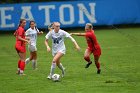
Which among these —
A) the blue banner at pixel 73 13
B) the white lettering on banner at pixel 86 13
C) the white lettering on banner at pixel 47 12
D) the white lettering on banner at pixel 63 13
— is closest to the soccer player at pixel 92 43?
the blue banner at pixel 73 13

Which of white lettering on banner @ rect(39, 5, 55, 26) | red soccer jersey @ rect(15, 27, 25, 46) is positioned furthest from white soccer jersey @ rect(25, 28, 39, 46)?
white lettering on banner @ rect(39, 5, 55, 26)

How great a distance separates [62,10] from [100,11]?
9.89 feet

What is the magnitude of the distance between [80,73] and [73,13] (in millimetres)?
20162

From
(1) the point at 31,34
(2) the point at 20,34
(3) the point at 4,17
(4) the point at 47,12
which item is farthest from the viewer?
(4) the point at 47,12

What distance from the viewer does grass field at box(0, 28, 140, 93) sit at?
1623 cm

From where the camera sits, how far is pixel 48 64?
2317 centimetres

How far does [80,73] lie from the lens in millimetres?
19922

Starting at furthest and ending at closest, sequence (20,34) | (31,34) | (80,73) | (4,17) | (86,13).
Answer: (86,13) < (4,17) < (31,34) < (80,73) < (20,34)

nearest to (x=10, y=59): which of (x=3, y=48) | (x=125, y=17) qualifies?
(x=3, y=48)

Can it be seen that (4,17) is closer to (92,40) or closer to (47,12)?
(47,12)

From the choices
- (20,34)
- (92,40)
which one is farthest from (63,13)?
(20,34)

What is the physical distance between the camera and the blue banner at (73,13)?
3912cm

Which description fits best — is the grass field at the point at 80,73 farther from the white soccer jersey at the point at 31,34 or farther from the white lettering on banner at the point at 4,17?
the white lettering on banner at the point at 4,17

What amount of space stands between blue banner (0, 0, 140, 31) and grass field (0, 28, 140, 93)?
710 cm
